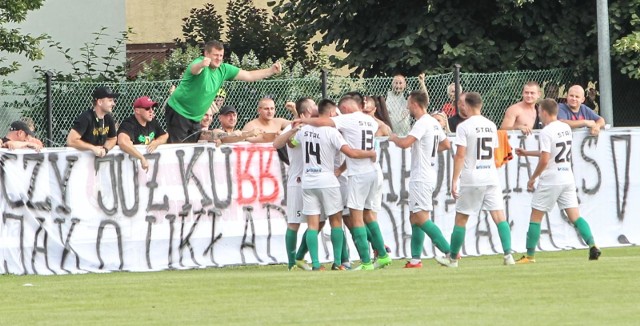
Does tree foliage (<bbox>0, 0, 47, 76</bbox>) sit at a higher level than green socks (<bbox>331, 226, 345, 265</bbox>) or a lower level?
higher

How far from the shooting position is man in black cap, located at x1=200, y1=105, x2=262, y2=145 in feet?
59.5

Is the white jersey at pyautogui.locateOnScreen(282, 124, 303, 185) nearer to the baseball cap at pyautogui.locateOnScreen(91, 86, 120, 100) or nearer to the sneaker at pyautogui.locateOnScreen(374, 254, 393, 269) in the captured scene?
the sneaker at pyautogui.locateOnScreen(374, 254, 393, 269)

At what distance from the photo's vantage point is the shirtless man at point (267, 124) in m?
18.1

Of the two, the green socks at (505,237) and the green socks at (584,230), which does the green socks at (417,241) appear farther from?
the green socks at (584,230)

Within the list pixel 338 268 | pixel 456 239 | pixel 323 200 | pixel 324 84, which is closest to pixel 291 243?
pixel 338 268

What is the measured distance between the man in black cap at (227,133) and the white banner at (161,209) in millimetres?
148

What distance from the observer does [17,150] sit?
57.5ft

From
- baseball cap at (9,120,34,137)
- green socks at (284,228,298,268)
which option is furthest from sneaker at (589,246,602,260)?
baseball cap at (9,120,34,137)

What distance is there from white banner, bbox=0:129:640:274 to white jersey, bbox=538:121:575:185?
195 centimetres

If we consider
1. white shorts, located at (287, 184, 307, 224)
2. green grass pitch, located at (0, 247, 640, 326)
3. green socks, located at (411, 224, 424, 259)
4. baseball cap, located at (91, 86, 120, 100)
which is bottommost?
green grass pitch, located at (0, 247, 640, 326)

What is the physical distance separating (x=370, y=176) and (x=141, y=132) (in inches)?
111

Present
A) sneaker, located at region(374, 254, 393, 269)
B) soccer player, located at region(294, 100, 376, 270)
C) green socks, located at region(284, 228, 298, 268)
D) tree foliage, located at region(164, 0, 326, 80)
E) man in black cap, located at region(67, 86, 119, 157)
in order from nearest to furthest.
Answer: soccer player, located at region(294, 100, 376, 270) < sneaker, located at region(374, 254, 393, 269) < green socks, located at region(284, 228, 298, 268) < man in black cap, located at region(67, 86, 119, 157) < tree foliage, located at region(164, 0, 326, 80)

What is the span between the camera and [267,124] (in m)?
18.3

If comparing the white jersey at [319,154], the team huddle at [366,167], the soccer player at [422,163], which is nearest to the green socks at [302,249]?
the team huddle at [366,167]
